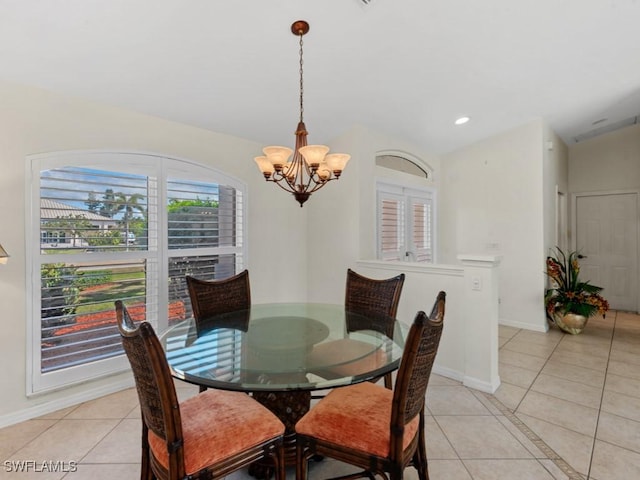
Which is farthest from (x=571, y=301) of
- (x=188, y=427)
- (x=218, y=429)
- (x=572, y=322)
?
(x=188, y=427)

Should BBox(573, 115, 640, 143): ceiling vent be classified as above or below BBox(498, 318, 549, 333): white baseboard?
above

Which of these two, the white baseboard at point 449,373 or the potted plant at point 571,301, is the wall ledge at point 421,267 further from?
the potted plant at point 571,301

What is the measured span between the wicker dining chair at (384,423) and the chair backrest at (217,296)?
4.14 ft

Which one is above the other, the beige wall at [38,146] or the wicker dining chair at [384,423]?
the beige wall at [38,146]

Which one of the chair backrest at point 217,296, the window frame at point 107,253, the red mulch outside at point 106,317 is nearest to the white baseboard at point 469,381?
the chair backrest at point 217,296

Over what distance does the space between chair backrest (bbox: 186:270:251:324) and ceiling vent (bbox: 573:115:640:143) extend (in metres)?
6.08

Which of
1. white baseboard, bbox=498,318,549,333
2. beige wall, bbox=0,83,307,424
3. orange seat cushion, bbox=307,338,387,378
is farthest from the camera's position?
white baseboard, bbox=498,318,549,333

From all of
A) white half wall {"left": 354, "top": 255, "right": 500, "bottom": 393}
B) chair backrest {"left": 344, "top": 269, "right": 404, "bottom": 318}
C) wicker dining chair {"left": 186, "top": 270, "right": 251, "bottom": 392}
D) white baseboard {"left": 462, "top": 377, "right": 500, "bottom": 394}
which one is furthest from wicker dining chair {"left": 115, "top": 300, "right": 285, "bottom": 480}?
white baseboard {"left": 462, "top": 377, "right": 500, "bottom": 394}

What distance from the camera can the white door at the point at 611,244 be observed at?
5.42 m

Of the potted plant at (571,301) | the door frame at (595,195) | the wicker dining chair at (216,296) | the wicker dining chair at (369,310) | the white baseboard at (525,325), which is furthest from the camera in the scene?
the door frame at (595,195)

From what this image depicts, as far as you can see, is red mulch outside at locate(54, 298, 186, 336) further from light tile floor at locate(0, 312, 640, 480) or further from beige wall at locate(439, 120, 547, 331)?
beige wall at locate(439, 120, 547, 331)

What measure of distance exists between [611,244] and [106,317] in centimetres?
749

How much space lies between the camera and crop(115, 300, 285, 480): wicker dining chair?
1.16 m

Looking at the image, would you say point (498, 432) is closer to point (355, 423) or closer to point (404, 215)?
point (355, 423)
